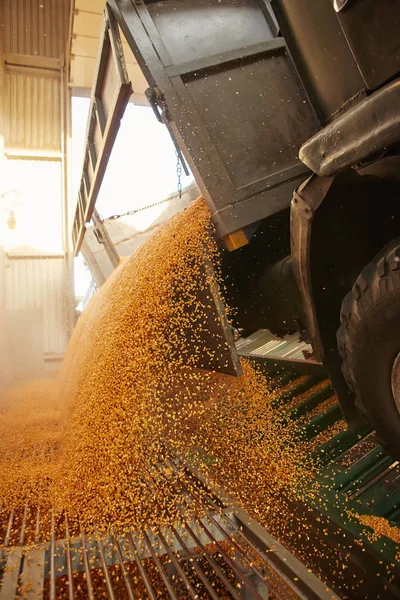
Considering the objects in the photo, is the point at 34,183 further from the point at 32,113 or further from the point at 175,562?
the point at 175,562

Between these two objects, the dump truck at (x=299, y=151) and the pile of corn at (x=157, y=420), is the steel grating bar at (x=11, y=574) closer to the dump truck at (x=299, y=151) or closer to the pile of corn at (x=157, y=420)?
the pile of corn at (x=157, y=420)

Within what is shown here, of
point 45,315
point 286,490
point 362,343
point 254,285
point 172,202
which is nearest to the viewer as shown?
point 362,343

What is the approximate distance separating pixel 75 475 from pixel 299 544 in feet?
3.43

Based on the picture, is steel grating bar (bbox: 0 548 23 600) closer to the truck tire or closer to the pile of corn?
the pile of corn

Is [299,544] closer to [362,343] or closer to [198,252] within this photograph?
[362,343]

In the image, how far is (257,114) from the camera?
90.4 inches

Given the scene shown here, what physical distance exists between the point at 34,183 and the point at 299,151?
22.1 ft

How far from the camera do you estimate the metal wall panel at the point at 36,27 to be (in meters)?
7.25

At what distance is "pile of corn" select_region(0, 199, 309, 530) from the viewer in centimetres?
187

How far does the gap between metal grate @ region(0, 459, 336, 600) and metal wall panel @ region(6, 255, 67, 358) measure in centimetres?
542

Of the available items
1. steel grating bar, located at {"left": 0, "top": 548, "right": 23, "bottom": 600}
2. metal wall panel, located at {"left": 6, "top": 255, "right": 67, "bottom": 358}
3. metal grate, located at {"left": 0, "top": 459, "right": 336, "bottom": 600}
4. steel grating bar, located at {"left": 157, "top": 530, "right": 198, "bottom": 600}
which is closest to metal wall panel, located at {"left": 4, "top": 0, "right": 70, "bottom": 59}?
metal wall panel, located at {"left": 6, "top": 255, "right": 67, "bottom": 358}

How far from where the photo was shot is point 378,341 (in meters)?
1.34

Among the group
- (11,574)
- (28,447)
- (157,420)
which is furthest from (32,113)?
(11,574)

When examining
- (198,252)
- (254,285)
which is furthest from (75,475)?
(254,285)
